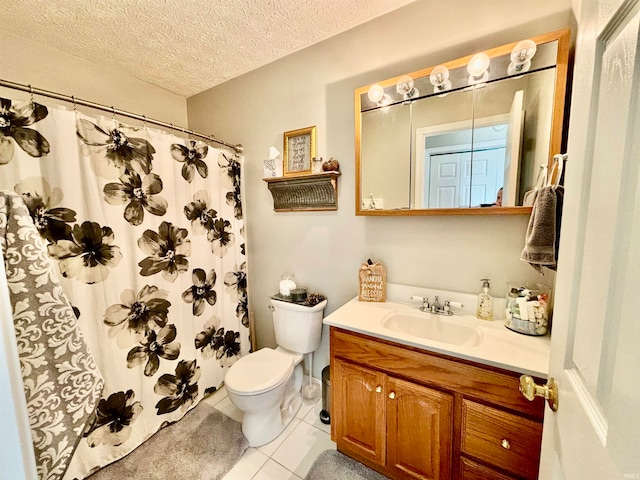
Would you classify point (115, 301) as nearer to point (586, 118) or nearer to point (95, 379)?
point (95, 379)

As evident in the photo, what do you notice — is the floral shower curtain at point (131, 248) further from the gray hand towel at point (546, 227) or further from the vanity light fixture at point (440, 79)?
the gray hand towel at point (546, 227)

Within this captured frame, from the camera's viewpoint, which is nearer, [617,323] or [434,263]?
[617,323]

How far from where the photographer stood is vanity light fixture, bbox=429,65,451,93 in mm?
1273

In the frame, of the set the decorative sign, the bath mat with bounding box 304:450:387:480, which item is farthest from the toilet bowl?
the decorative sign

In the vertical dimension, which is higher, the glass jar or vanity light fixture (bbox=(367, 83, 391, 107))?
vanity light fixture (bbox=(367, 83, 391, 107))

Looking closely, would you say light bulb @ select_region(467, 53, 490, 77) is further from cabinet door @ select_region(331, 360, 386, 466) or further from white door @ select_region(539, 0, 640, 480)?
cabinet door @ select_region(331, 360, 386, 466)

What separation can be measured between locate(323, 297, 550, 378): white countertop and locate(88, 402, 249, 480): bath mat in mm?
1025

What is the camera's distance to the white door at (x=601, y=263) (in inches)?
13.5

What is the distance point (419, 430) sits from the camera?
1125 mm

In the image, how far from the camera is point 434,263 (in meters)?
1.45

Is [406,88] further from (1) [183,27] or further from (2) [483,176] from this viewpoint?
(1) [183,27]

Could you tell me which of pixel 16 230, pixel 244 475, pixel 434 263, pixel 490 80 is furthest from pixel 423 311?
pixel 16 230

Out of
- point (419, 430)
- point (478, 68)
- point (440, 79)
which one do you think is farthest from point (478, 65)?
point (419, 430)

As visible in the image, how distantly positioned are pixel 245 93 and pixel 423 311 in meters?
2.06
